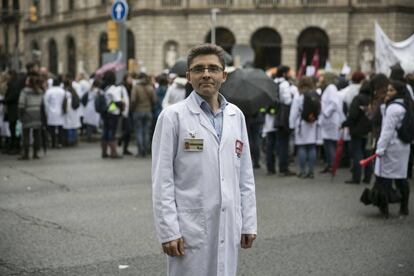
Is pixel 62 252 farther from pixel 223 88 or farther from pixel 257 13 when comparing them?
pixel 257 13

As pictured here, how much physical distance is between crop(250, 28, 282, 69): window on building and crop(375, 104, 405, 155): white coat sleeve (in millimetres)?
33768

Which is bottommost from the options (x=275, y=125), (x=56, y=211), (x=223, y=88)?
(x=56, y=211)

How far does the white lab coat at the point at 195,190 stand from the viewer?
147 inches

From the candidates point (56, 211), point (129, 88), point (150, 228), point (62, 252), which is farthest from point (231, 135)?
point (129, 88)

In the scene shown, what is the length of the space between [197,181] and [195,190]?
0.18 feet

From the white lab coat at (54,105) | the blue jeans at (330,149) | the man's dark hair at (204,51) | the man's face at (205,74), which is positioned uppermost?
the man's dark hair at (204,51)

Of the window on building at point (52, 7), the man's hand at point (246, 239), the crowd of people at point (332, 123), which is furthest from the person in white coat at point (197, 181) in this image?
the window on building at point (52, 7)

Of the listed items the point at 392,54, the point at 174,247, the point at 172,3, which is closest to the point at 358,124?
the point at 392,54

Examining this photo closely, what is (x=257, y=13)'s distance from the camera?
41.7 meters

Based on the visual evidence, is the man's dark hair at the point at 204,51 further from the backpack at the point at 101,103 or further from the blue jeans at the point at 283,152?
the backpack at the point at 101,103

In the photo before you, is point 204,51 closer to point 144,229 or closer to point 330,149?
point 144,229

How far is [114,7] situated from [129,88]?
2.45 metres

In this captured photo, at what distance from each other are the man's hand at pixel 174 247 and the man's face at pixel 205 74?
2.88ft

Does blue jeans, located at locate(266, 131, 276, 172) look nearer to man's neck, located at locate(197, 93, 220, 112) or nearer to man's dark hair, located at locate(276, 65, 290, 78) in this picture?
man's dark hair, located at locate(276, 65, 290, 78)
